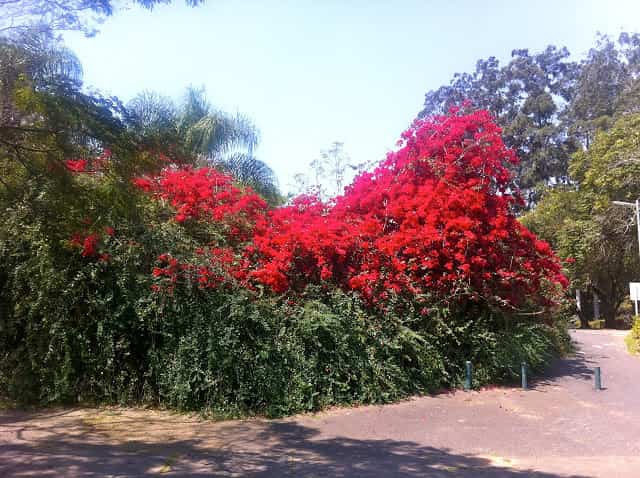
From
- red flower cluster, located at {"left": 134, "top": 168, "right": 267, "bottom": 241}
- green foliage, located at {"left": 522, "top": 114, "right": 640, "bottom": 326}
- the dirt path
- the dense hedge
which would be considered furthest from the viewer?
green foliage, located at {"left": 522, "top": 114, "right": 640, "bottom": 326}

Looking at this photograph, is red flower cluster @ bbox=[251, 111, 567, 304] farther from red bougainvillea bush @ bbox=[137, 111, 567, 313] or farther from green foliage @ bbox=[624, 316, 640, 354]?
green foliage @ bbox=[624, 316, 640, 354]

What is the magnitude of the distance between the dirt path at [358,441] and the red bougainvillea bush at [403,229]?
7.24 ft

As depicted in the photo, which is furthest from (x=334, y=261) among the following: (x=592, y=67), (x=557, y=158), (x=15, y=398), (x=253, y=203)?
(x=592, y=67)

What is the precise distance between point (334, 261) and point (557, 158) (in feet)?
98.8

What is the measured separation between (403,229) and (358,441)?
469 centimetres

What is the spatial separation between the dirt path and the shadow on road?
1cm

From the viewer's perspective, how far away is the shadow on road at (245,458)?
5848mm

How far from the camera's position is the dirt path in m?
5.99

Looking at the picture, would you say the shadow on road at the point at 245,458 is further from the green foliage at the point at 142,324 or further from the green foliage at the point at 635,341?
the green foliage at the point at 635,341

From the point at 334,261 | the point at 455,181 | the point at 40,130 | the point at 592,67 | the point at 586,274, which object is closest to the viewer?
the point at 40,130

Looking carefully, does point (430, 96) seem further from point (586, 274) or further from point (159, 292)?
point (159, 292)

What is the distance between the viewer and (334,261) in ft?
34.1

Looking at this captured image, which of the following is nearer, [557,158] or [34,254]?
[34,254]

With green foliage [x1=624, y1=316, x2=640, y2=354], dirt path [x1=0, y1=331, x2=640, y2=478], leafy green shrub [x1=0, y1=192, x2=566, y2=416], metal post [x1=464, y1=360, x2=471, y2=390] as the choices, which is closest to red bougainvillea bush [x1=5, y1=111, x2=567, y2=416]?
leafy green shrub [x1=0, y1=192, x2=566, y2=416]
